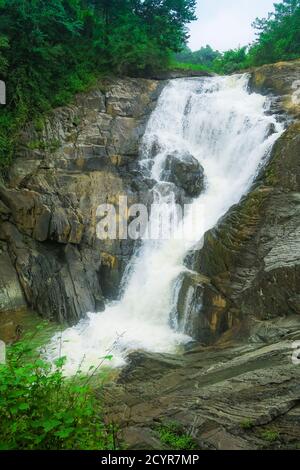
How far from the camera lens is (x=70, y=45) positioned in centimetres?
1608

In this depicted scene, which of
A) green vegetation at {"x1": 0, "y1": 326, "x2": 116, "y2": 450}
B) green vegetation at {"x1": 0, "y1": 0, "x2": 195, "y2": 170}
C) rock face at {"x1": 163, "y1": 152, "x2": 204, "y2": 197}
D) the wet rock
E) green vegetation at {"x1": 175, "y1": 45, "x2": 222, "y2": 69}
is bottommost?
the wet rock

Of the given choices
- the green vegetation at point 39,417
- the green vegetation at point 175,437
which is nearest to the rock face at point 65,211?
the green vegetation at point 175,437

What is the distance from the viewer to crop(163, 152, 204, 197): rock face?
13.5 metres

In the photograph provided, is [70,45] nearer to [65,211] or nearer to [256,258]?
[65,211]

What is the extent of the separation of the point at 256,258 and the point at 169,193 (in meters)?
5.36

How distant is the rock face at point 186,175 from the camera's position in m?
13.5

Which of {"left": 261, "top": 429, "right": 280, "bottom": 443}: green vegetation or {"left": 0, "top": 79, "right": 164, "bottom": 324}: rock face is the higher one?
{"left": 0, "top": 79, "right": 164, "bottom": 324}: rock face

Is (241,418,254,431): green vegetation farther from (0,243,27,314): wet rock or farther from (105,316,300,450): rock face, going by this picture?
(0,243,27,314): wet rock

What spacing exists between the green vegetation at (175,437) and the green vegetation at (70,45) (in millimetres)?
10352

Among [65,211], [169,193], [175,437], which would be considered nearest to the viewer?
[175,437]

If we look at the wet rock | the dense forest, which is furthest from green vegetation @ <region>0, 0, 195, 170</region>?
the wet rock

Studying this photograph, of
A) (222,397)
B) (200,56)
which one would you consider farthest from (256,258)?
(200,56)

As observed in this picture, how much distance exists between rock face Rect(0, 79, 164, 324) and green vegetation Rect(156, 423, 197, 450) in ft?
21.5

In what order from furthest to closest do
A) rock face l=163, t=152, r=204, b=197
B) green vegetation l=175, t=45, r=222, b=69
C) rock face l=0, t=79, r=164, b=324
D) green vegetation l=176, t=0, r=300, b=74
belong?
green vegetation l=175, t=45, r=222, b=69, green vegetation l=176, t=0, r=300, b=74, rock face l=163, t=152, r=204, b=197, rock face l=0, t=79, r=164, b=324
